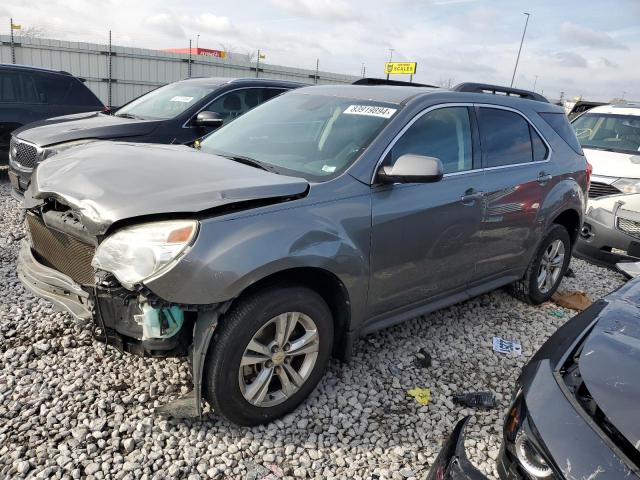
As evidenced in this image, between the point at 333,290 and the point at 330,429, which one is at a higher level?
the point at 333,290

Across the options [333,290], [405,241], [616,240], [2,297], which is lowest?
[2,297]

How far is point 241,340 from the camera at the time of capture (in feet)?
7.78

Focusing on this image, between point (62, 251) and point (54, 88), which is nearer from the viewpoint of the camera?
point (62, 251)

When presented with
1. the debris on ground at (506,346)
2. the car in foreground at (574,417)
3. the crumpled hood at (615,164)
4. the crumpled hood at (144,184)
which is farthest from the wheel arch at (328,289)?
the crumpled hood at (615,164)

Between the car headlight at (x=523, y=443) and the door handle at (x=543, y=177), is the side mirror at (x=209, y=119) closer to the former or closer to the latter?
the door handle at (x=543, y=177)

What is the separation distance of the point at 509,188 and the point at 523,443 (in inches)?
95.0

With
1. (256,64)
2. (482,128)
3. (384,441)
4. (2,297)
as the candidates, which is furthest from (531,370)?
(256,64)

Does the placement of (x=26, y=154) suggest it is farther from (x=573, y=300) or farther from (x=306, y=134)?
(x=573, y=300)

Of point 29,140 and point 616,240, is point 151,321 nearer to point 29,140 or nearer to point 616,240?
point 29,140

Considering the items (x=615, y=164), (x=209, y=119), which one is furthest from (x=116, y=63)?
(x=615, y=164)

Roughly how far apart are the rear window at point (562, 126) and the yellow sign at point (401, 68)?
82.5ft

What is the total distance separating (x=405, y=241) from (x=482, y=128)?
4.09 feet

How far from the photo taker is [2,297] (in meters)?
3.78

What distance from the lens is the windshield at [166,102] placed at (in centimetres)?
621
